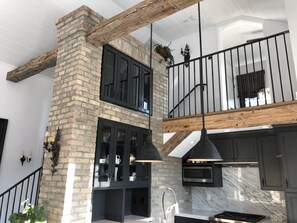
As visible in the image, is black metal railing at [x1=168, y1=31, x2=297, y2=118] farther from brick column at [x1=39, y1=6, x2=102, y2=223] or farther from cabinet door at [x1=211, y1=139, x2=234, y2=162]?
brick column at [x1=39, y1=6, x2=102, y2=223]

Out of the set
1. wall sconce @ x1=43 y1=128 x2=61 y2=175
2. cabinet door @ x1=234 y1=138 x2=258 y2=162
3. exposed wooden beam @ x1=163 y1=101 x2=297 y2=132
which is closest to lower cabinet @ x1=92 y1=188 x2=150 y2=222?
A: wall sconce @ x1=43 y1=128 x2=61 y2=175

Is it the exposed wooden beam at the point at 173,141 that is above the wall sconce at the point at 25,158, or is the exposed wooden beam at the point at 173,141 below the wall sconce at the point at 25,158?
above

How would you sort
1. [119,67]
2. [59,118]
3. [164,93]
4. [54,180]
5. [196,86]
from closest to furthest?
1. [54,180]
2. [59,118]
3. [119,67]
4. [164,93]
5. [196,86]

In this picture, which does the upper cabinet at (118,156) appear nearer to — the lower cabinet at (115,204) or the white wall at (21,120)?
the lower cabinet at (115,204)

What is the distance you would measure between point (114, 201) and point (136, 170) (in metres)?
0.61

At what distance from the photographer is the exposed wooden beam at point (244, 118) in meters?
3.46

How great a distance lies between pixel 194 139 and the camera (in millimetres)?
4855

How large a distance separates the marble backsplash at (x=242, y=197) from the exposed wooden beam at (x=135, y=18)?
3.62 m

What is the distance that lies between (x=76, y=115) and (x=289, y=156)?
3363 mm

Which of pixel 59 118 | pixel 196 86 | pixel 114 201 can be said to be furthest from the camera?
pixel 196 86

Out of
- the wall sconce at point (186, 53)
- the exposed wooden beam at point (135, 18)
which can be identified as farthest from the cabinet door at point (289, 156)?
the wall sconce at point (186, 53)

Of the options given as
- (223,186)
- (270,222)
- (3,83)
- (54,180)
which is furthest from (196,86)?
(3,83)

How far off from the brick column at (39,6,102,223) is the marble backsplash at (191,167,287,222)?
3.04 m

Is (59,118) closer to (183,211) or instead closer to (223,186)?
(183,211)
